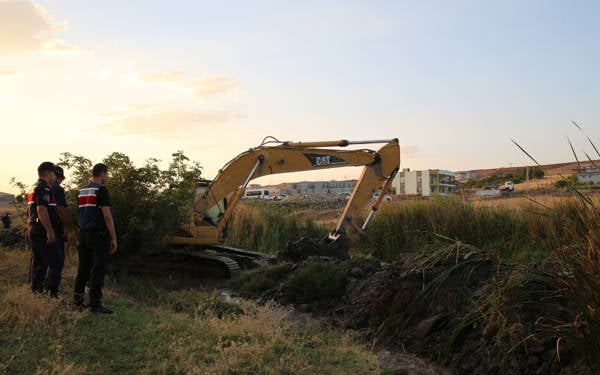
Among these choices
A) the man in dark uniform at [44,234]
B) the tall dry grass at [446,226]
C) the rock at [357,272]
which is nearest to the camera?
the man in dark uniform at [44,234]

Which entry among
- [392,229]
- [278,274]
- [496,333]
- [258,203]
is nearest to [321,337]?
[496,333]

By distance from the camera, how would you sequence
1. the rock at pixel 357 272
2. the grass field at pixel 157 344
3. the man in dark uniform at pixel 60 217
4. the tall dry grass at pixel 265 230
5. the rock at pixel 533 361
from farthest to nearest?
the tall dry grass at pixel 265 230 < the rock at pixel 357 272 < the man in dark uniform at pixel 60 217 < the rock at pixel 533 361 < the grass field at pixel 157 344

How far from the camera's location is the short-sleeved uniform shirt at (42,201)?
7865 mm

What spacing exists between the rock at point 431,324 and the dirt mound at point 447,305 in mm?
12

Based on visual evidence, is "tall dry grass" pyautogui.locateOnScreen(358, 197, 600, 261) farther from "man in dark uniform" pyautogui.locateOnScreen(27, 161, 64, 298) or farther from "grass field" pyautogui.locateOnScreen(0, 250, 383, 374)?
"man in dark uniform" pyautogui.locateOnScreen(27, 161, 64, 298)

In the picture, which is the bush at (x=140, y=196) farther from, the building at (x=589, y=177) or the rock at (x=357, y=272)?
the building at (x=589, y=177)

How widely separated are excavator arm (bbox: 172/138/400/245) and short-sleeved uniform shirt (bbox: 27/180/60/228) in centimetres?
386

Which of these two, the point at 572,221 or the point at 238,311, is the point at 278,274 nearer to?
the point at 238,311

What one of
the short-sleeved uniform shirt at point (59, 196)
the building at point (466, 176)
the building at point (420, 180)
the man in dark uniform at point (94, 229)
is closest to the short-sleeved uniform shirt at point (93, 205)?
the man in dark uniform at point (94, 229)

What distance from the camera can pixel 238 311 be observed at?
7.80 metres

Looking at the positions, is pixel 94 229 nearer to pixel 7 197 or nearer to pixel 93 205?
pixel 93 205

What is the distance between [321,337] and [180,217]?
18.2ft

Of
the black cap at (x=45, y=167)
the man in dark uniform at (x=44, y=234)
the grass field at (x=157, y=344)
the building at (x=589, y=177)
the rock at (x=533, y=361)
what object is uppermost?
the black cap at (x=45, y=167)

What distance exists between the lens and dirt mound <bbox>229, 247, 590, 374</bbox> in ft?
17.5
